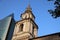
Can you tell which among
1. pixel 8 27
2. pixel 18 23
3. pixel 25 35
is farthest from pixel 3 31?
pixel 18 23

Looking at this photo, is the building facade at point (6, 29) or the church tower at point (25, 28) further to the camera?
the church tower at point (25, 28)

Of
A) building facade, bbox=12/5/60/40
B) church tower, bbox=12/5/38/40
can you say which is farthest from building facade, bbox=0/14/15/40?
church tower, bbox=12/5/38/40

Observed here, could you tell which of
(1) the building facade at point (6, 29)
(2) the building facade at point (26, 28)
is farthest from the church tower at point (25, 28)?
(1) the building facade at point (6, 29)

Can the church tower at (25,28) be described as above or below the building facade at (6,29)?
above

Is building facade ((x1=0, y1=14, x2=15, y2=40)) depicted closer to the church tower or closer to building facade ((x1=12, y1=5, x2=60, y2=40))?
building facade ((x1=12, y1=5, x2=60, y2=40))

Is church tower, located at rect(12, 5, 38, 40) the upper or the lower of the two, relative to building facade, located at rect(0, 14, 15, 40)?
upper

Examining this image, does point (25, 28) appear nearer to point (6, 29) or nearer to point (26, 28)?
point (26, 28)

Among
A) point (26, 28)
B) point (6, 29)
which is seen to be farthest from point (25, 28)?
point (6, 29)

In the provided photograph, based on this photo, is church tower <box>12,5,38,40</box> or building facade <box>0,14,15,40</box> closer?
building facade <box>0,14,15,40</box>

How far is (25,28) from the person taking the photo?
2386cm

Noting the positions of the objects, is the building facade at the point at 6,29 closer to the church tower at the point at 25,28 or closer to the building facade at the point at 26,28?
the building facade at the point at 26,28

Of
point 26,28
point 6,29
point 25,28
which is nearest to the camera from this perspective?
point 6,29

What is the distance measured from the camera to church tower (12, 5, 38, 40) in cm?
2301

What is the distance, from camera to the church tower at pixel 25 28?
23.0 m
